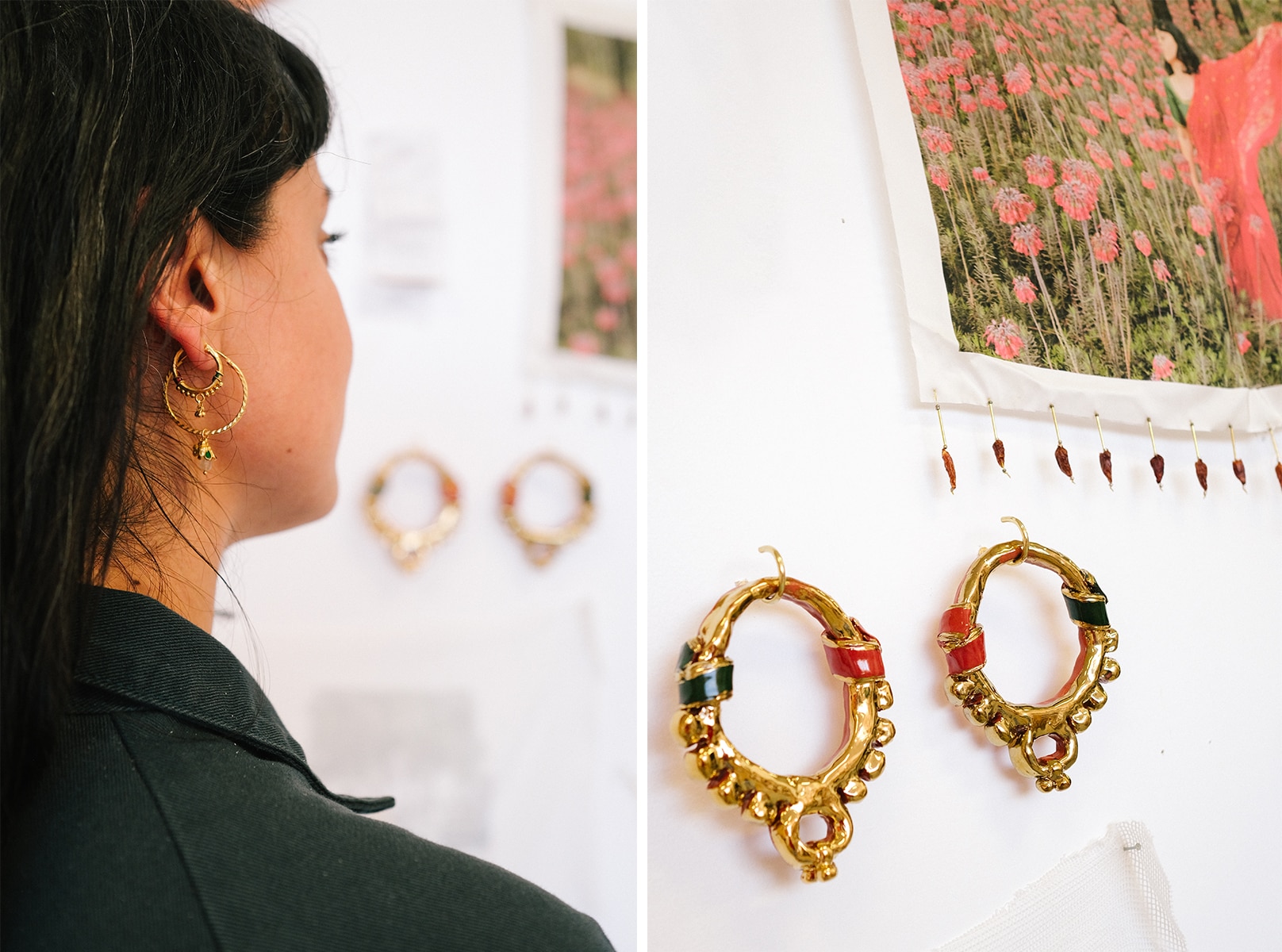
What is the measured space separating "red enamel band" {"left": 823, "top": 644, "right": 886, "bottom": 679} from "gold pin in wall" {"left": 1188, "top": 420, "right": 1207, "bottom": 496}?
0.45 m

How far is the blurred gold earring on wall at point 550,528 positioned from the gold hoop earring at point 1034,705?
33.7 inches

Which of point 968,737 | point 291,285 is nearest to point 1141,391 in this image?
point 968,737

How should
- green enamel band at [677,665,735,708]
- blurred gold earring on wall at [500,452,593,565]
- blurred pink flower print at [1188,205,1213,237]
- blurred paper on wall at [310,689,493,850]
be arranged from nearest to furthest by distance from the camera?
green enamel band at [677,665,735,708], blurred pink flower print at [1188,205,1213,237], blurred paper on wall at [310,689,493,850], blurred gold earring on wall at [500,452,593,565]

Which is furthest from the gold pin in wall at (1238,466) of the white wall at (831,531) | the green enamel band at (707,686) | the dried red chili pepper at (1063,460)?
the green enamel band at (707,686)

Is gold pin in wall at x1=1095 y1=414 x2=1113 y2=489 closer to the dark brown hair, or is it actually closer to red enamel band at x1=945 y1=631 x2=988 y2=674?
red enamel band at x1=945 y1=631 x2=988 y2=674

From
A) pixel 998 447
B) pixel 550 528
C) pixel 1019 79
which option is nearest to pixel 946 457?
pixel 998 447

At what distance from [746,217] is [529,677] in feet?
3.18

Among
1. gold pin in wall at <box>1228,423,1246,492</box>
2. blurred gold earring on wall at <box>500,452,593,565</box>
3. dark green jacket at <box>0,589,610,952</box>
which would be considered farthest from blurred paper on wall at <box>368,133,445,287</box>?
gold pin in wall at <box>1228,423,1246,492</box>

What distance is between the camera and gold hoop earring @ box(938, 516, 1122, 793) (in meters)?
0.67

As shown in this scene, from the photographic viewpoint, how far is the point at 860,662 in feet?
2.01

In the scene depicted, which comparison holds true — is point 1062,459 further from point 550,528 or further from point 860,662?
point 550,528

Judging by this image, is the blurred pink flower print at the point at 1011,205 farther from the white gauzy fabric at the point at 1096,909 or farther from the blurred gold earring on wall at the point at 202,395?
the blurred gold earring on wall at the point at 202,395

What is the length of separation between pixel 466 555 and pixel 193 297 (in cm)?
85

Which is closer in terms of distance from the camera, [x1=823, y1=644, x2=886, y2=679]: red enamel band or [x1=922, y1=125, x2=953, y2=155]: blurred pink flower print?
[x1=823, y1=644, x2=886, y2=679]: red enamel band
